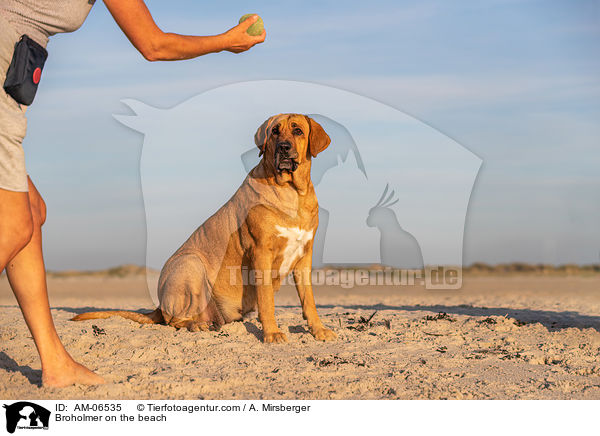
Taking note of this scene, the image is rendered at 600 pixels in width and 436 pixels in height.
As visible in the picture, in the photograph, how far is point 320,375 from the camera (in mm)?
4219

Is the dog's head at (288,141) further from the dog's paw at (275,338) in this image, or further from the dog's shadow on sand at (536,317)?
the dog's shadow on sand at (536,317)

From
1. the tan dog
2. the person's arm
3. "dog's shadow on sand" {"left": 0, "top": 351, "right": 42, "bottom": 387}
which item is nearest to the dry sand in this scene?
"dog's shadow on sand" {"left": 0, "top": 351, "right": 42, "bottom": 387}

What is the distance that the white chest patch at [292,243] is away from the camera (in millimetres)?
5797

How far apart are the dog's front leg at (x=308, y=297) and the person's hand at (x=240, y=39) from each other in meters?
2.94

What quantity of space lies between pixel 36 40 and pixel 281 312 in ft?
17.2

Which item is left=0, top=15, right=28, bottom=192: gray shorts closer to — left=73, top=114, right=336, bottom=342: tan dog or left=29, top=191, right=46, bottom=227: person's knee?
left=29, top=191, right=46, bottom=227: person's knee

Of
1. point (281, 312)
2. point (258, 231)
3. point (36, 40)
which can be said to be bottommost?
point (281, 312)

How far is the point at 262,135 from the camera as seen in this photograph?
Result: 595 centimetres

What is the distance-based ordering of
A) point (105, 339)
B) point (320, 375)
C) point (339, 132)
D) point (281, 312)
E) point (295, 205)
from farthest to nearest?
point (281, 312) < point (339, 132) < point (295, 205) < point (105, 339) < point (320, 375)

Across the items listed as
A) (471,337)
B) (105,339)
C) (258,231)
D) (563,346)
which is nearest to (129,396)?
(105,339)

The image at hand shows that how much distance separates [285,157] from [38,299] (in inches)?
112

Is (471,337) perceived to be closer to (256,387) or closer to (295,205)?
(295,205)

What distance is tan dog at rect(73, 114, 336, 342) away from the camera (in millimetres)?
5785

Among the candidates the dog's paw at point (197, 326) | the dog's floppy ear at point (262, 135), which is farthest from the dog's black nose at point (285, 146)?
the dog's paw at point (197, 326)
